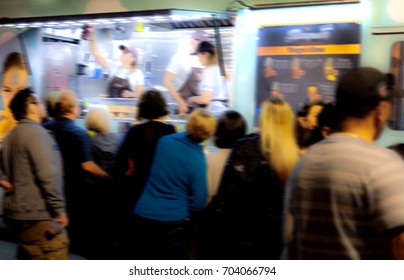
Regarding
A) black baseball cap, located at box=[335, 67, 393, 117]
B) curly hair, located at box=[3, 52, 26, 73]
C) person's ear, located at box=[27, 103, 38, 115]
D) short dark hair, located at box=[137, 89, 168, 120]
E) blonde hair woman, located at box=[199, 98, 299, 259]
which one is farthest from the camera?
curly hair, located at box=[3, 52, 26, 73]

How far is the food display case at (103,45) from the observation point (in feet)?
14.2

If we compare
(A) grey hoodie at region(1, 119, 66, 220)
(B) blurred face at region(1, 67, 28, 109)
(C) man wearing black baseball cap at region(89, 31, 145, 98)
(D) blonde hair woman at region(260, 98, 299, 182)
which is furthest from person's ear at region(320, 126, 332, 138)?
(B) blurred face at region(1, 67, 28, 109)

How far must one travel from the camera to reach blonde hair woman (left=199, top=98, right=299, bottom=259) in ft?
9.07

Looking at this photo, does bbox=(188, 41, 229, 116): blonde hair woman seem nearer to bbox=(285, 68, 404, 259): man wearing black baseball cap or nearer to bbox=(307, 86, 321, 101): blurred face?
bbox=(307, 86, 321, 101): blurred face

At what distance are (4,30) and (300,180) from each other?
15.9 feet

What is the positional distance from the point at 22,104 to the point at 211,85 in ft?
6.19

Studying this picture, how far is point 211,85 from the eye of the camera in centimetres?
439

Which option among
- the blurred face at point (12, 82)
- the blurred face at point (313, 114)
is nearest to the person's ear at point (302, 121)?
the blurred face at point (313, 114)

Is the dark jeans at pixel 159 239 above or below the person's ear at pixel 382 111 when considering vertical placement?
below

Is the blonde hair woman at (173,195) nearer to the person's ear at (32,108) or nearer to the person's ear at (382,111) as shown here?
the person's ear at (32,108)

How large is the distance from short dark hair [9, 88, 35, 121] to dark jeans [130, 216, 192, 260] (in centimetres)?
101

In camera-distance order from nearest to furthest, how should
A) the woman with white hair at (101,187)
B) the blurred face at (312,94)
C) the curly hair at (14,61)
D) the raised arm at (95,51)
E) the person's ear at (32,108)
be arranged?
the person's ear at (32,108) → the blurred face at (312,94) → the woman with white hair at (101,187) → the raised arm at (95,51) → the curly hair at (14,61)

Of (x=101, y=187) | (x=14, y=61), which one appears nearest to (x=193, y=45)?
(x=101, y=187)
